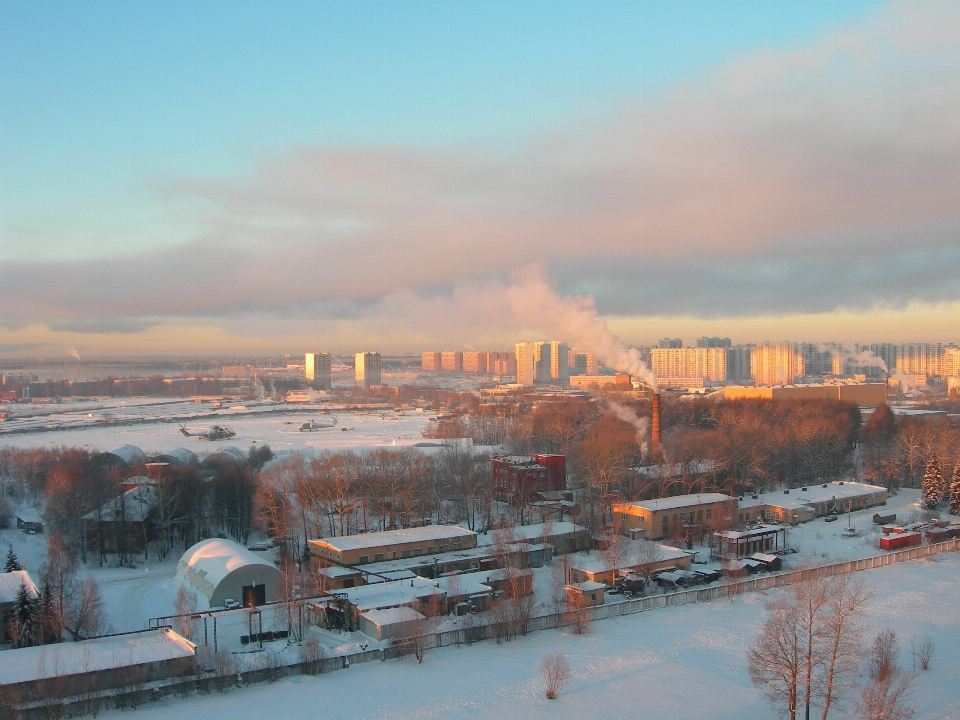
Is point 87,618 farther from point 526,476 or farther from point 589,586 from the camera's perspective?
point 526,476

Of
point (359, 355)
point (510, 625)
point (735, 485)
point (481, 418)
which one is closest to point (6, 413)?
point (481, 418)

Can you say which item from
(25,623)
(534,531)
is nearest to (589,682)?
(25,623)

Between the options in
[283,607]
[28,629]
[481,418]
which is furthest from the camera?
[481,418]

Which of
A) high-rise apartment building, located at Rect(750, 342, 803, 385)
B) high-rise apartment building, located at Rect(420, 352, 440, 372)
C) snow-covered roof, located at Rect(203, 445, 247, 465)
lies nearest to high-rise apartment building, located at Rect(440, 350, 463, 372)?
high-rise apartment building, located at Rect(420, 352, 440, 372)

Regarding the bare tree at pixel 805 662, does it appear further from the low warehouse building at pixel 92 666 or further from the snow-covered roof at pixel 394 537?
the snow-covered roof at pixel 394 537

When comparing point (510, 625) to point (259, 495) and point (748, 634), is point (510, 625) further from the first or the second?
point (259, 495)

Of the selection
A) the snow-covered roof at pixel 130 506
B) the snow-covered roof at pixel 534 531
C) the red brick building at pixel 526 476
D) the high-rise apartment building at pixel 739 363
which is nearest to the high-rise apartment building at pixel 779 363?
the high-rise apartment building at pixel 739 363

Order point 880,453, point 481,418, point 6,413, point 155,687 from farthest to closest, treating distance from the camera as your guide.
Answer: point 6,413
point 481,418
point 880,453
point 155,687
